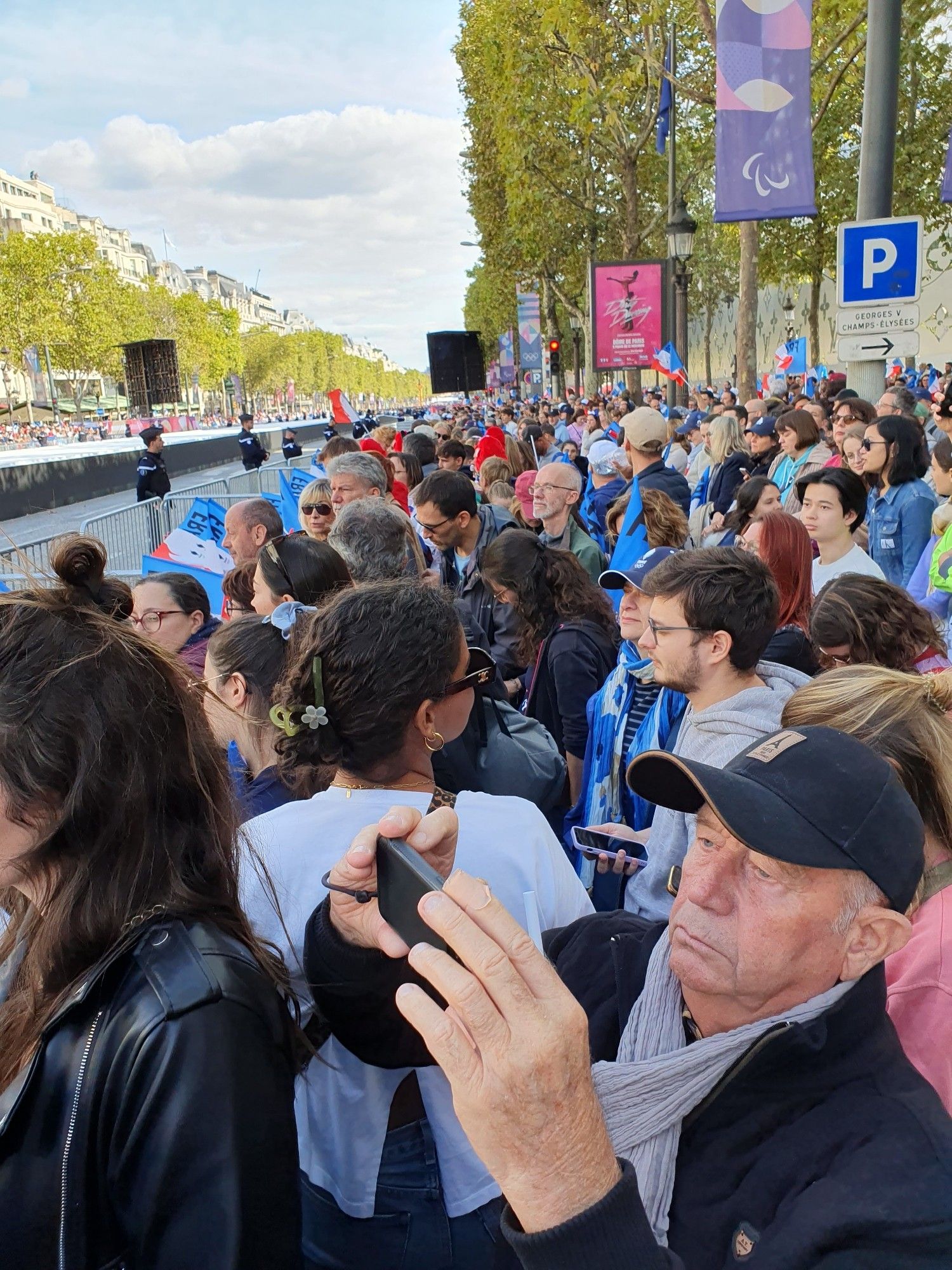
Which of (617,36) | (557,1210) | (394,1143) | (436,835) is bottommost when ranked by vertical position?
(394,1143)

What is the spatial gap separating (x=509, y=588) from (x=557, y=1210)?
10.5 feet

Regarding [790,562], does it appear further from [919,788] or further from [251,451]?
[251,451]

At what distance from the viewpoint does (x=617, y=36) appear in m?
19.7

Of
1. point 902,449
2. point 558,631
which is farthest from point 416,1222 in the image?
point 902,449

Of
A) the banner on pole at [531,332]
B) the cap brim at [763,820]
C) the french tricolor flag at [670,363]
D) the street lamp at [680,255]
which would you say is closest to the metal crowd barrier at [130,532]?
the cap brim at [763,820]

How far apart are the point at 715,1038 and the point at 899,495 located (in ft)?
17.6

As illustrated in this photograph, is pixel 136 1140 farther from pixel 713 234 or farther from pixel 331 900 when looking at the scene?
pixel 713 234

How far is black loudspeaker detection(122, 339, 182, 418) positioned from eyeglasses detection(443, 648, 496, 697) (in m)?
57.5

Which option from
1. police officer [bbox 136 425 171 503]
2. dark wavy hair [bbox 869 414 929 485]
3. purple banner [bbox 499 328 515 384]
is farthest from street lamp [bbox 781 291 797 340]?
dark wavy hair [bbox 869 414 929 485]

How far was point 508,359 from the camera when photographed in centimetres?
4806

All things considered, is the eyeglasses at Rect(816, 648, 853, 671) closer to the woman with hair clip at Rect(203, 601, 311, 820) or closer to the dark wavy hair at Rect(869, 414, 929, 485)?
the woman with hair clip at Rect(203, 601, 311, 820)

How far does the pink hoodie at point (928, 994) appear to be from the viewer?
1.67 meters

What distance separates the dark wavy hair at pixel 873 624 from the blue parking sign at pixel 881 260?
4.54m

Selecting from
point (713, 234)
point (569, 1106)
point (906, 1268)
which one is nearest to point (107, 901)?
point (569, 1106)
